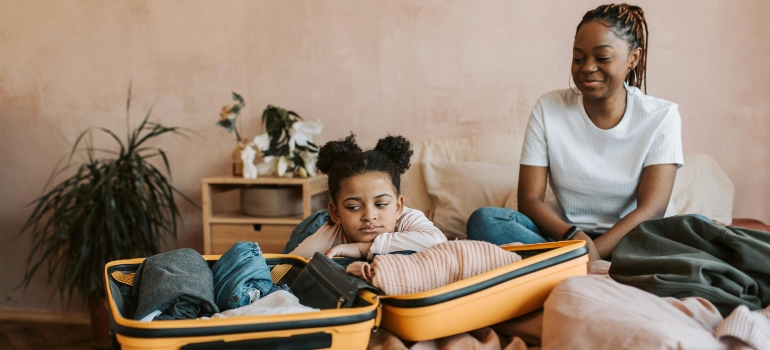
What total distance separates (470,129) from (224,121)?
0.96 metres

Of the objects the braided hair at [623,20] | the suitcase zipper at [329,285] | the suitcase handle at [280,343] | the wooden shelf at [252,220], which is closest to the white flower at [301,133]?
the wooden shelf at [252,220]

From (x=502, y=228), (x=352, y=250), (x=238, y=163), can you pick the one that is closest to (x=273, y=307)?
(x=352, y=250)

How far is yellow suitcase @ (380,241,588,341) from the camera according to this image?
89cm

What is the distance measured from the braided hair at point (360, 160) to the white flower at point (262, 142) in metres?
0.96

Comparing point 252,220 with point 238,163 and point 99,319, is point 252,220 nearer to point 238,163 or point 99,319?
point 238,163

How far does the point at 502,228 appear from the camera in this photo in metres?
1.68

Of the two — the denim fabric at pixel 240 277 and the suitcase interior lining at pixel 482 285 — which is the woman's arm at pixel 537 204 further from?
the denim fabric at pixel 240 277

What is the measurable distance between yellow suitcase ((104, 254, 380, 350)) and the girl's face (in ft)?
1.64

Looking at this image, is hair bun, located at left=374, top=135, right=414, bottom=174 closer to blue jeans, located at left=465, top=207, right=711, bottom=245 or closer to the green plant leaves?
blue jeans, located at left=465, top=207, right=711, bottom=245

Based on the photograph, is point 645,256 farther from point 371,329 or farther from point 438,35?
point 438,35

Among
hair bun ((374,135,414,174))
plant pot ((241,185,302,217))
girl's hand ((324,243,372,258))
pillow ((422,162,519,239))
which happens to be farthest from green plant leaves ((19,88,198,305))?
girl's hand ((324,243,372,258))

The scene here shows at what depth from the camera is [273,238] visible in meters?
2.43

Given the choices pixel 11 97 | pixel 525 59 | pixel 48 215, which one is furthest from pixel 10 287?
pixel 525 59

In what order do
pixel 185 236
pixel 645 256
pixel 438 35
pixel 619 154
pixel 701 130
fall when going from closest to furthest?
pixel 645 256 < pixel 619 154 < pixel 701 130 < pixel 438 35 < pixel 185 236
